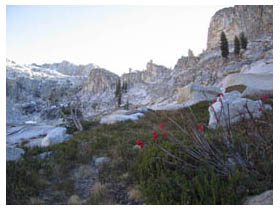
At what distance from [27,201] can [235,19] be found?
334ft

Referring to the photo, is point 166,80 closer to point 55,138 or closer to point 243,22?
point 243,22

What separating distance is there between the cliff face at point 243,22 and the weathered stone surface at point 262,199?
86.0 metres

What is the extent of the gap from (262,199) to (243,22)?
98590 mm

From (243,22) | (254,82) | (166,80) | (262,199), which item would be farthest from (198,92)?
(243,22)

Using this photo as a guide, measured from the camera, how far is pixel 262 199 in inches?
84.3

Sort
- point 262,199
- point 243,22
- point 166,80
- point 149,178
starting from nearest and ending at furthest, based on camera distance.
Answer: point 262,199, point 149,178, point 166,80, point 243,22

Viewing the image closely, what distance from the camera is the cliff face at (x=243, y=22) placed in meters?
75.1

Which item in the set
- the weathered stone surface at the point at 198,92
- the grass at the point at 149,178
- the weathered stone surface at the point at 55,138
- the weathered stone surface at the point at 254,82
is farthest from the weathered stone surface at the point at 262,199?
the weathered stone surface at the point at 198,92

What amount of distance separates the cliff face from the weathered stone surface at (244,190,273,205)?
86.0 meters

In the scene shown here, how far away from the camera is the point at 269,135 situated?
373 cm

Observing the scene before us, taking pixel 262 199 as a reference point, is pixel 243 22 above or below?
above

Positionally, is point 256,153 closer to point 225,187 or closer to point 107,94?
point 225,187
